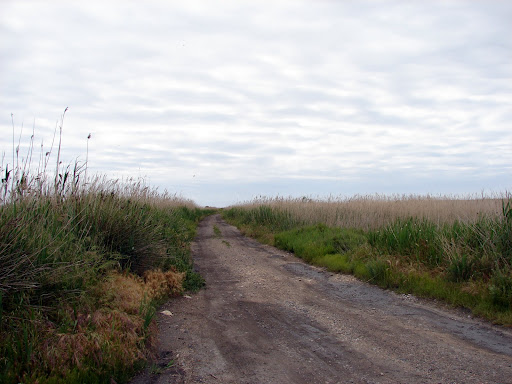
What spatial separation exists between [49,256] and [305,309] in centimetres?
391

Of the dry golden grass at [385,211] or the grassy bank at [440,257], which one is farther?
the dry golden grass at [385,211]

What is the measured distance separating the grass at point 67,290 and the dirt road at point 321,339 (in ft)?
1.39

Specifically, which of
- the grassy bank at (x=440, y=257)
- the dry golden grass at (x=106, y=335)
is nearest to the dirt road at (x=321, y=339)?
the dry golden grass at (x=106, y=335)

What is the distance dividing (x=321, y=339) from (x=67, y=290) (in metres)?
3.22

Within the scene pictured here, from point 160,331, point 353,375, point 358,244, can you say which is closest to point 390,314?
point 353,375

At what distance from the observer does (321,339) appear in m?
5.09

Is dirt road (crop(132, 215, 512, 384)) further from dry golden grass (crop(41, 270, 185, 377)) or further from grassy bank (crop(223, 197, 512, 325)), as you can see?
grassy bank (crop(223, 197, 512, 325))

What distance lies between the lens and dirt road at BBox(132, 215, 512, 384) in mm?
4062

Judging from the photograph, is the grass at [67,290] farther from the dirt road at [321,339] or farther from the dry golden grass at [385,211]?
the dry golden grass at [385,211]

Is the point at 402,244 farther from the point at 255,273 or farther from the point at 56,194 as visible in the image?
the point at 56,194

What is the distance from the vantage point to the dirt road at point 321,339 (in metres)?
4.06

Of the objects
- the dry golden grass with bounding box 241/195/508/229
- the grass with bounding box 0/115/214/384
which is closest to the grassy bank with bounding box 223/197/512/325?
the dry golden grass with bounding box 241/195/508/229

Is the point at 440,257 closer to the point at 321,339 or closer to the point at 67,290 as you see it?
the point at 321,339

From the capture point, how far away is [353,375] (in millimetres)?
4023
